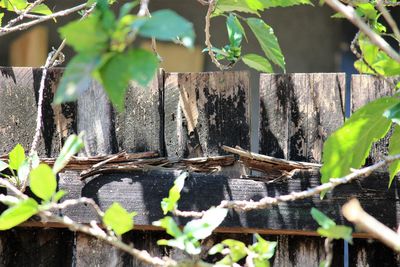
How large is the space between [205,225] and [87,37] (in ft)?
1.35

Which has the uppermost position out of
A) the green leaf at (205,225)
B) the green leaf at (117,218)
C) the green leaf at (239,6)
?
the green leaf at (239,6)

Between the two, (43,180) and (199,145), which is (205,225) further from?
(199,145)

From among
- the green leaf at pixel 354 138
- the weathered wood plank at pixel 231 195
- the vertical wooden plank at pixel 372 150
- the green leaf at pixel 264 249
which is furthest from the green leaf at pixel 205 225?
the vertical wooden plank at pixel 372 150

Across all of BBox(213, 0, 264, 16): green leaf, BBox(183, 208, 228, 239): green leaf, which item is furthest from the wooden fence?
BBox(183, 208, 228, 239): green leaf

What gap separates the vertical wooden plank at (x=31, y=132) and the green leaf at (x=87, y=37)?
77 centimetres

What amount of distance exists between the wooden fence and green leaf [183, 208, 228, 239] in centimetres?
32

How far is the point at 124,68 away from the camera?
27.0 inches

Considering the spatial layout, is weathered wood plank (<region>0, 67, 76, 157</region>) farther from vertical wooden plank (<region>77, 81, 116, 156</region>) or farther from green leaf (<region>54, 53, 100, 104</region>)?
green leaf (<region>54, 53, 100, 104</region>)

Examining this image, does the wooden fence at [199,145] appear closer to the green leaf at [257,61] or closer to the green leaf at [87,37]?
the green leaf at [257,61]

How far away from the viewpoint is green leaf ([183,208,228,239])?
99cm

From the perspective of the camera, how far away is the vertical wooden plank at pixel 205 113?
4.66 ft

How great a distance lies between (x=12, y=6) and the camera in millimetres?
1564

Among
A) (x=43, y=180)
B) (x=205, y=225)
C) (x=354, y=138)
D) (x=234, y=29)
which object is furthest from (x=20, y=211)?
(x=234, y=29)

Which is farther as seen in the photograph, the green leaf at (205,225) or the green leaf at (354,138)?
the green leaf at (354,138)
